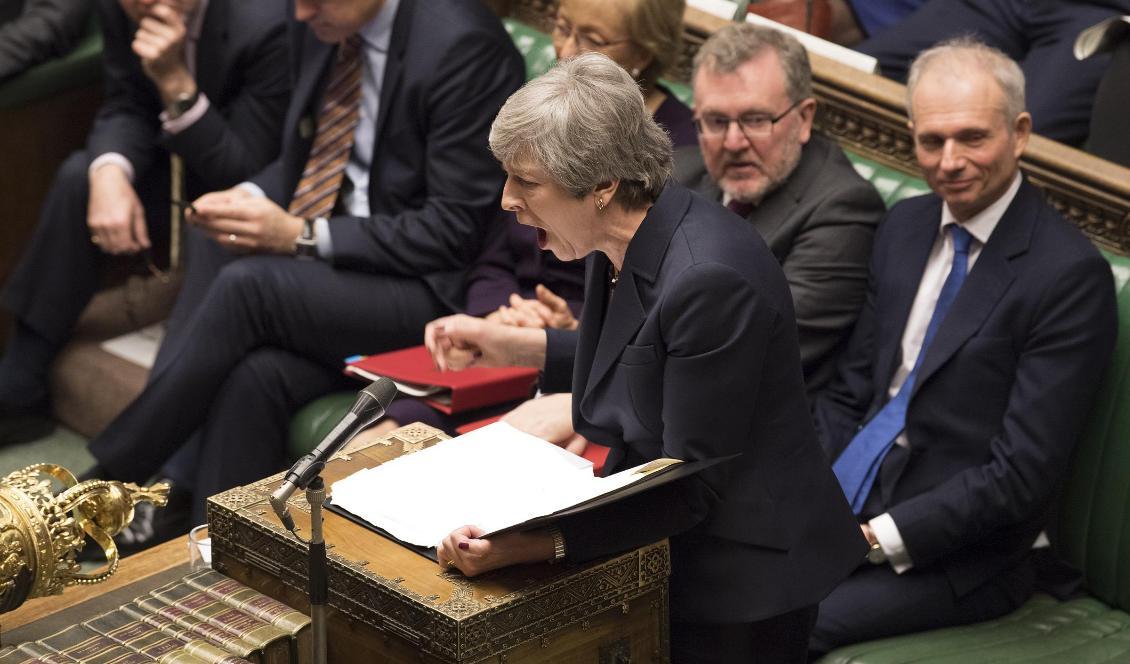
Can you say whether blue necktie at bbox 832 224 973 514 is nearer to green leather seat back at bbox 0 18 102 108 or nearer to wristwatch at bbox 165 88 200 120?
wristwatch at bbox 165 88 200 120

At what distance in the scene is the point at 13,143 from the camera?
4.55 m

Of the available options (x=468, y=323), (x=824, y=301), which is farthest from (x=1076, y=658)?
(x=468, y=323)

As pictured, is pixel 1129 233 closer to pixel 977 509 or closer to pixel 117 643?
pixel 977 509

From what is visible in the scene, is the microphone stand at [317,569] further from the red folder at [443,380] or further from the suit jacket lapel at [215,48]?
the suit jacket lapel at [215,48]

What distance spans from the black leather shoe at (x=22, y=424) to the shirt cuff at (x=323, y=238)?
3.64ft

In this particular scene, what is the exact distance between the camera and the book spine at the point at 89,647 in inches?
83.8

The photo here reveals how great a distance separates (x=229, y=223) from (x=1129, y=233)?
1983mm

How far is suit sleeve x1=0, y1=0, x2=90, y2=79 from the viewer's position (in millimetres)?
4418

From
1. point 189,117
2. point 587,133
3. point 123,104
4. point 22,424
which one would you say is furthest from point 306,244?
point 587,133

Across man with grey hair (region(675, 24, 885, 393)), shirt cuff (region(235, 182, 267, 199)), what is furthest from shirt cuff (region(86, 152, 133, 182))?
man with grey hair (region(675, 24, 885, 393))

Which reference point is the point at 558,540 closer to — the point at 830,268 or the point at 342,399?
the point at 830,268

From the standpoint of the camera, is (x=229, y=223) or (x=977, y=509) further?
(x=229, y=223)

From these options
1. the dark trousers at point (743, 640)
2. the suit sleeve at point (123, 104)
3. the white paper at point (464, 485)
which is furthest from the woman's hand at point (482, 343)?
the suit sleeve at point (123, 104)

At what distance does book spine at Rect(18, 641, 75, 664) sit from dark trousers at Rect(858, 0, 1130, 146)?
2298 millimetres
